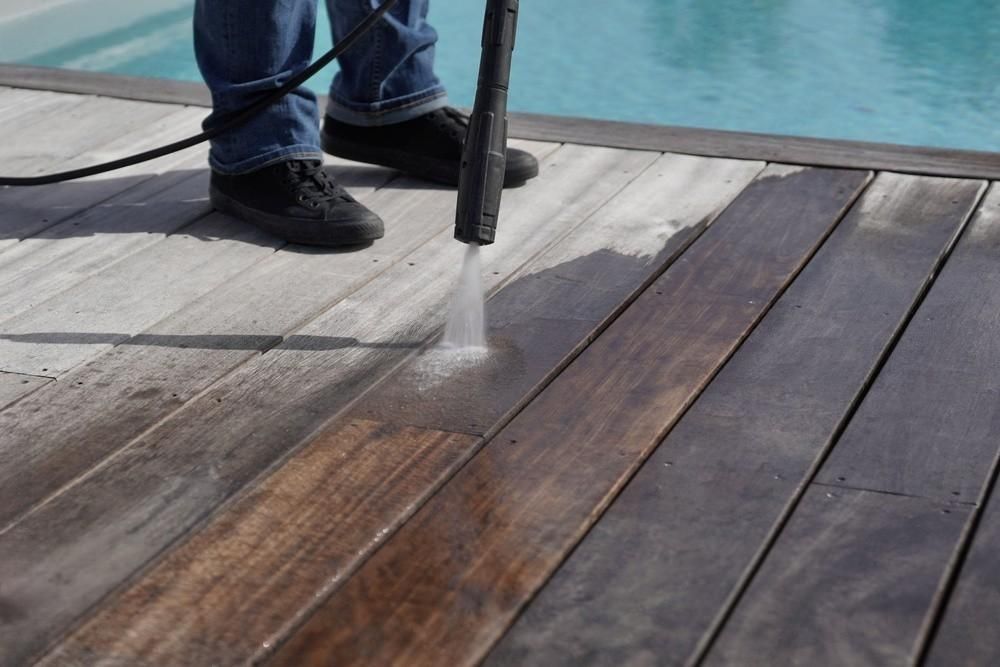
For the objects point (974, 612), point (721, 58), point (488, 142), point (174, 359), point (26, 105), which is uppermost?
point (488, 142)

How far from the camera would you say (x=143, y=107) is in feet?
7.64

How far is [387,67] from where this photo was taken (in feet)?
6.44

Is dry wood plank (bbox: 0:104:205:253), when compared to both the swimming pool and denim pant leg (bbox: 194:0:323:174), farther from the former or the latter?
the swimming pool

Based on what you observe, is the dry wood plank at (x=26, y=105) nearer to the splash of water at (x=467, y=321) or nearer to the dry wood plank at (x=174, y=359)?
the dry wood plank at (x=174, y=359)

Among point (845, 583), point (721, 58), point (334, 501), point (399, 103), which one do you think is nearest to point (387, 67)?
point (399, 103)

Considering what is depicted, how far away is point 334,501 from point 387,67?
98 centimetres

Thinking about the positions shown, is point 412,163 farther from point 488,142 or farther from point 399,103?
point 488,142

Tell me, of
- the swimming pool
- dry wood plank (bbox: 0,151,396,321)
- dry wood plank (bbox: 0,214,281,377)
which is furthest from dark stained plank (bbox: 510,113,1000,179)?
the swimming pool

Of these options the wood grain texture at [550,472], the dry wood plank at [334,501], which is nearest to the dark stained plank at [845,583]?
the wood grain texture at [550,472]

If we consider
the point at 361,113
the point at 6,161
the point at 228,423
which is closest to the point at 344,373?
the point at 228,423

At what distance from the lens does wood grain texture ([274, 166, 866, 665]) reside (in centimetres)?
96

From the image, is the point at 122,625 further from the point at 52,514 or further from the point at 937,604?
the point at 937,604

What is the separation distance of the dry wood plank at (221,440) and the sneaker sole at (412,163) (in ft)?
Result: 0.47

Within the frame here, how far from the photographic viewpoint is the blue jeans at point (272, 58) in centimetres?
176
